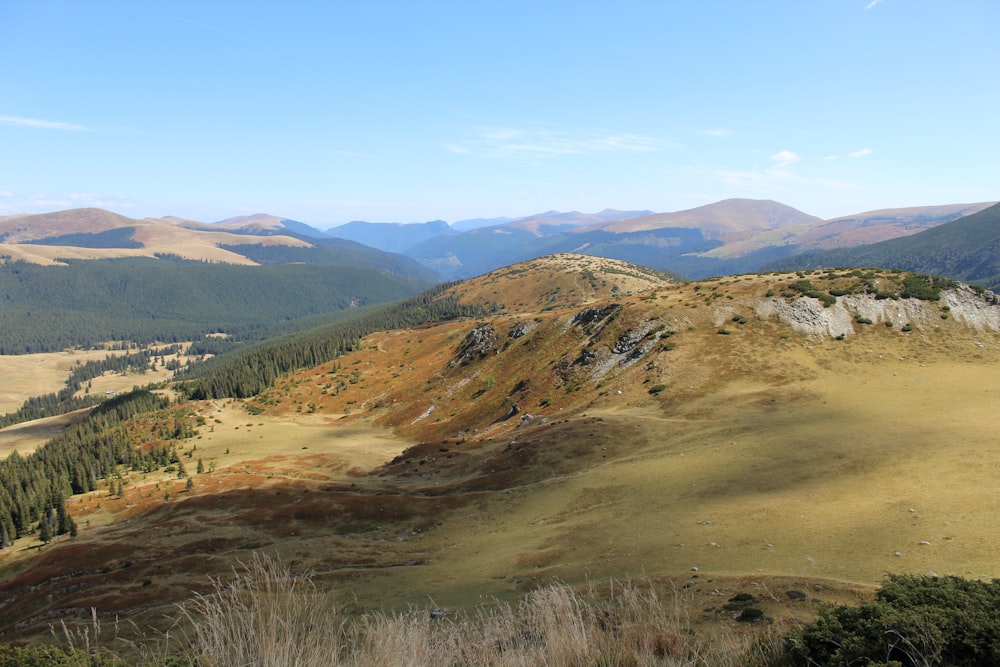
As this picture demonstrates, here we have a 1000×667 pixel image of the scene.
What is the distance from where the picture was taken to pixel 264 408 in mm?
129250

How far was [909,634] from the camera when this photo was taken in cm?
1014

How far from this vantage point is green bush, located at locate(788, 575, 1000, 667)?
32.4 feet

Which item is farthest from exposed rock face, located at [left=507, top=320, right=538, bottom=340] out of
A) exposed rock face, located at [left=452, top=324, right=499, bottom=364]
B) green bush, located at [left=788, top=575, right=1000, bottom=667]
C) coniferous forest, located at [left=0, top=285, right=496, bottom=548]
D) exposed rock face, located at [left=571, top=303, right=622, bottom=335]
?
green bush, located at [left=788, top=575, right=1000, bottom=667]

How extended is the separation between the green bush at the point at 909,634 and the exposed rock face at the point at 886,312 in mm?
61187

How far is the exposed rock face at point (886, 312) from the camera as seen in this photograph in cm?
6238

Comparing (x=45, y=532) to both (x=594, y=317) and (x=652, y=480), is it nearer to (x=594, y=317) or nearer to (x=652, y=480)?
(x=652, y=480)

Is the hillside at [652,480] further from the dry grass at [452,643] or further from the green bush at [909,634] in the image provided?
the dry grass at [452,643]

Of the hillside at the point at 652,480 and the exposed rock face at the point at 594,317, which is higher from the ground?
the exposed rock face at the point at 594,317

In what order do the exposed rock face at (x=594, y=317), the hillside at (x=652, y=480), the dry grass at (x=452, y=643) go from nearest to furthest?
the dry grass at (x=452, y=643), the hillside at (x=652, y=480), the exposed rock face at (x=594, y=317)

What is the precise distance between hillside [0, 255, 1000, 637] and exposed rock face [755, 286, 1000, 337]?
286 millimetres

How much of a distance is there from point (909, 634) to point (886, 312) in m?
69.3

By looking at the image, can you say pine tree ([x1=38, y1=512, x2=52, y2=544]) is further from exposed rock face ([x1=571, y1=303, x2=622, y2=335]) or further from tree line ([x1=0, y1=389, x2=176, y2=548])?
exposed rock face ([x1=571, y1=303, x2=622, y2=335])

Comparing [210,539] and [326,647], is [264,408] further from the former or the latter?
[326,647]

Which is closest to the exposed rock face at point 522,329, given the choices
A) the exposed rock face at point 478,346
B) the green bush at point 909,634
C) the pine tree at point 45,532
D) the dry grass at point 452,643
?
the exposed rock face at point 478,346
